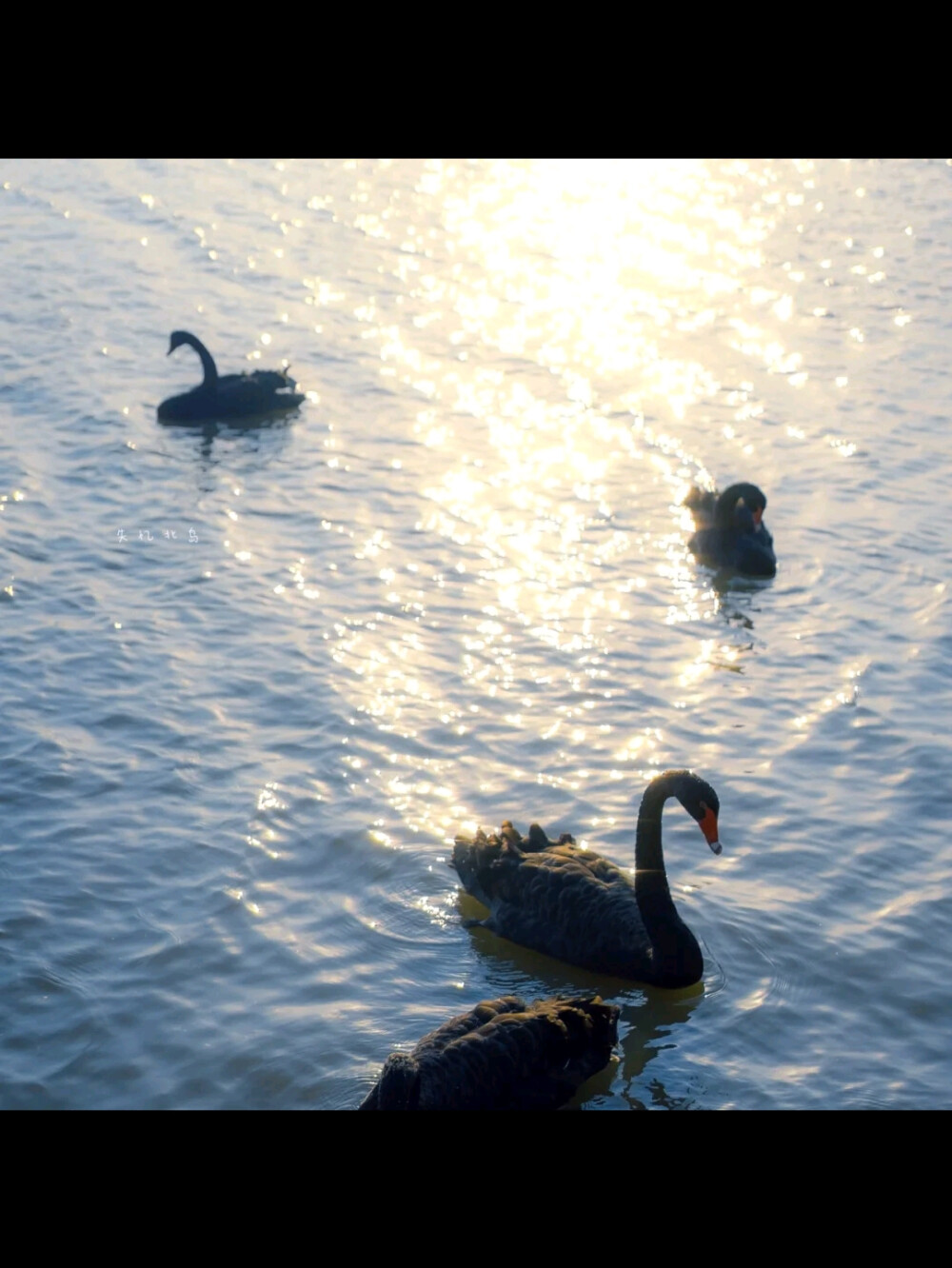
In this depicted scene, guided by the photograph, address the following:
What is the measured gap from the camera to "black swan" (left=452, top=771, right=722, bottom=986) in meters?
7.87

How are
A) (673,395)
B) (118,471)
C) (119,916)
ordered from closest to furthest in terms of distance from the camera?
(119,916) → (118,471) → (673,395)

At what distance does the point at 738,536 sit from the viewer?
43.9 ft

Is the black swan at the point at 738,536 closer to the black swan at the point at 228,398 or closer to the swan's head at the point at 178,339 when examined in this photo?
the black swan at the point at 228,398

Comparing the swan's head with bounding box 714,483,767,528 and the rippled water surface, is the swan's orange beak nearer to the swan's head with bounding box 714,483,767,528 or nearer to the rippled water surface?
the rippled water surface

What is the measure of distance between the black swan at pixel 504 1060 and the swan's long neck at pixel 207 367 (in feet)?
35.3

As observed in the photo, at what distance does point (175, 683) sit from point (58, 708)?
2.77 feet

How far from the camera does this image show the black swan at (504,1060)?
21.0 ft

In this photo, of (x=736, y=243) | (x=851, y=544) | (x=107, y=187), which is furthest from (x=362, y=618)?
(x=107, y=187)

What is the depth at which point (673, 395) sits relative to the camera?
17.3m

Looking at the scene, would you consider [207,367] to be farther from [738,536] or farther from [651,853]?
[651,853]

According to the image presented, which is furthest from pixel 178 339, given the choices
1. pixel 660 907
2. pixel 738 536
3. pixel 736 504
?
pixel 660 907
